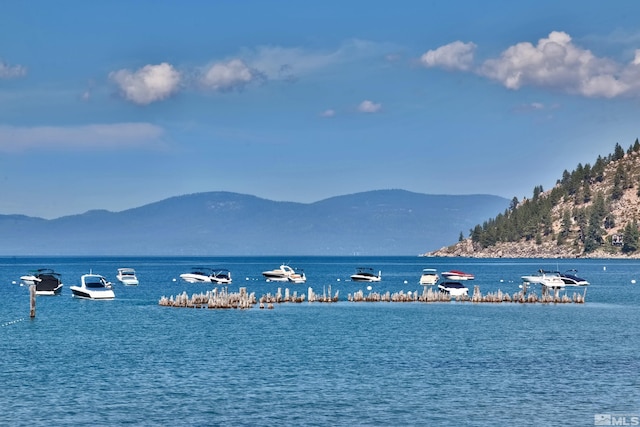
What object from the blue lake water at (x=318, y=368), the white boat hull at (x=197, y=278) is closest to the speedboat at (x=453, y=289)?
the blue lake water at (x=318, y=368)

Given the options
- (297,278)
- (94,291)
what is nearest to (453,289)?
(94,291)

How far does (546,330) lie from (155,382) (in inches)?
1777

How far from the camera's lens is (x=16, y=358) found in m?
66.6

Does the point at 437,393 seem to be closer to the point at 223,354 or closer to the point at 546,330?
the point at 223,354

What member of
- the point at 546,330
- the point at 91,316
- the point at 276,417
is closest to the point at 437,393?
the point at 276,417

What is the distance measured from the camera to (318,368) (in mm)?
61156

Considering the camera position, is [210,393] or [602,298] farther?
[602,298]

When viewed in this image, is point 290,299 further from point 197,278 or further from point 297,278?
point 197,278

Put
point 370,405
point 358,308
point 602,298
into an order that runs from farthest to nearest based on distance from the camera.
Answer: point 602,298, point 358,308, point 370,405

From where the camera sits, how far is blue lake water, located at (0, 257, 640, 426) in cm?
4644

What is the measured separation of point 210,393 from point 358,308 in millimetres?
65060

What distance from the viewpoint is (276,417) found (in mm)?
45219

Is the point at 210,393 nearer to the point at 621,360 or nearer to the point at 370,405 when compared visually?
the point at 370,405

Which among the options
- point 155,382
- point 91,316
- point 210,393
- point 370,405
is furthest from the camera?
point 91,316
